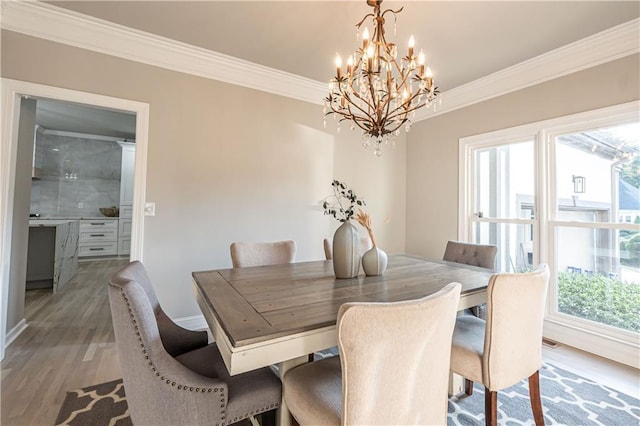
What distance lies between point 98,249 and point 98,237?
0.26 metres

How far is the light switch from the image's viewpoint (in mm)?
2543

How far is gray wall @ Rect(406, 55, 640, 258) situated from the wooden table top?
1696 mm

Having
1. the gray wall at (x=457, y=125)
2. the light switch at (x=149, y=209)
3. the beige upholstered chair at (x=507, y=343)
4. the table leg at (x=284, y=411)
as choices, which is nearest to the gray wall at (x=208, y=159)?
the light switch at (x=149, y=209)

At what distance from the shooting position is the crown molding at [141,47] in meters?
2.15

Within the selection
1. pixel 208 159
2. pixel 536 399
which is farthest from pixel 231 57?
pixel 536 399

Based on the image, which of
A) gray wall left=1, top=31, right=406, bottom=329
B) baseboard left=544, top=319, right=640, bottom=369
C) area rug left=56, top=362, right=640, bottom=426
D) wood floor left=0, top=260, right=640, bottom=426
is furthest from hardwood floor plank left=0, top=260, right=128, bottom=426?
baseboard left=544, top=319, right=640, bottom=369

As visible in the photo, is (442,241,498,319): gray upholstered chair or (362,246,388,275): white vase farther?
(442,241,498,319): gray upholstered chair

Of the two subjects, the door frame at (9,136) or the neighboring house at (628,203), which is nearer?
the door frame at (9,136)

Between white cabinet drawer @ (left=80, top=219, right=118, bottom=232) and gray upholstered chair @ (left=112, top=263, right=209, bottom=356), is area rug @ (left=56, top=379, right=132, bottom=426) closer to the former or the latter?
gray upholstered chair @ (left=112, top=263, right=209, bottom=356)

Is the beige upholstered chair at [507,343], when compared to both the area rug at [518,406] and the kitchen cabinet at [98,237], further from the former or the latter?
the kitchen cabinet at [98,237]

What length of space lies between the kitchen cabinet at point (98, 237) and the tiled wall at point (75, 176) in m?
0.40

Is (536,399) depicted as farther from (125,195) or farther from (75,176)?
(75,176)

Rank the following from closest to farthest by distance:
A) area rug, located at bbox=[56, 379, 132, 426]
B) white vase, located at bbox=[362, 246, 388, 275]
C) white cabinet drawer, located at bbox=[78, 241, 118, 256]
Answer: area rug, located at bbox=[56, 379, 132, 426]
white vase, located at bbox=[362, 246, 388, 275]
white cabinet drawer, located at bbox=[78, 241, 118, 256]

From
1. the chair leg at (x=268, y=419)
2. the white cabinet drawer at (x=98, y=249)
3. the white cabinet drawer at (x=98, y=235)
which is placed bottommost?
the chair leg at (x=268, y=419)
